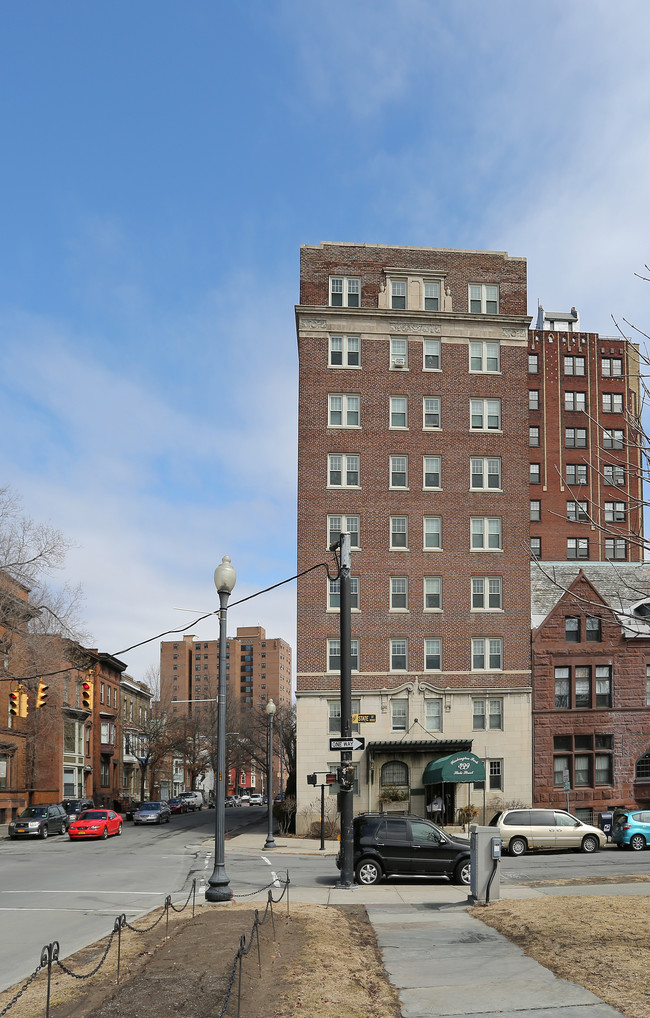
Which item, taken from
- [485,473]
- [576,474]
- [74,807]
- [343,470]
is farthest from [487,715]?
[576,474]

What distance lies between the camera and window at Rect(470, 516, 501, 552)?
48.1 meters

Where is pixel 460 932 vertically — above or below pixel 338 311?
below

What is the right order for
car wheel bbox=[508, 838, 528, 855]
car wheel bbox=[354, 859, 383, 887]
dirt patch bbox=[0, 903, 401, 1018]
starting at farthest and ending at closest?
car wheel bbox=[508, 838, 528, 855] → car wheel bbox=[354, 859, 383, 887] → dirt patch bbox=[0, 903, 401, 1018]

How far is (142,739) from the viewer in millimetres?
94688

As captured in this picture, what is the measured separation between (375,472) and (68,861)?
23755 mm

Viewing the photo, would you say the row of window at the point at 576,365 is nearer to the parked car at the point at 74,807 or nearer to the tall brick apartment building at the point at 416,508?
the tall brick apartment building at the point at 416,508

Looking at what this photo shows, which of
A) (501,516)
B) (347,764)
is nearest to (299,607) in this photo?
(501,516)

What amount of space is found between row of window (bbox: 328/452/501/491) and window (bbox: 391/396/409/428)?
175 cm

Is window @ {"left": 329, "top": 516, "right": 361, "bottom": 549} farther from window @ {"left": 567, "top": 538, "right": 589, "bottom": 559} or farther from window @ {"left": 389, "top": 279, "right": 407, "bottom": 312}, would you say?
window @ {"left": 567, "top": 538, "right": 589, "bottom": 559}

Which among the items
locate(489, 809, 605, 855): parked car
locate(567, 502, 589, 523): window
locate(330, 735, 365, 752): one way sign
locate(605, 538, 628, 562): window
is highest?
locate(605, 538, 628, 562): window

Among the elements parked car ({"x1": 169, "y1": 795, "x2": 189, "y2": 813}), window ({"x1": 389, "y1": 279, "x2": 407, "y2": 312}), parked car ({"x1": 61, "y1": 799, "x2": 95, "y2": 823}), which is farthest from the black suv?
parked car ({"x1": 169, "y1": 795, "x2": 189, "y2": 813})

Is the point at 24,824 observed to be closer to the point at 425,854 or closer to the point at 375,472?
the point at 375,472

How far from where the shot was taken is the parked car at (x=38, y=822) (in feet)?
152

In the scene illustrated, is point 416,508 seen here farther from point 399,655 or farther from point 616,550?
point 616,550
